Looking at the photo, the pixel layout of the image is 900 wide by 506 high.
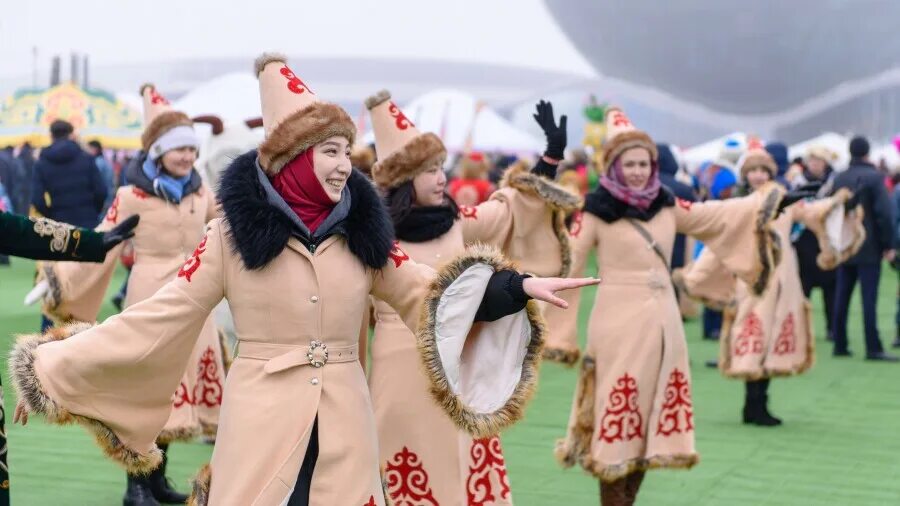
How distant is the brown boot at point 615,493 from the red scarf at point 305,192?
105 inches

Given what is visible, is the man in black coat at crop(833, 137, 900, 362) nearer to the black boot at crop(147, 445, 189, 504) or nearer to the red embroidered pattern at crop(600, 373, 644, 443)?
the red embroidered pattern at crop(600, 373, 644, 443)

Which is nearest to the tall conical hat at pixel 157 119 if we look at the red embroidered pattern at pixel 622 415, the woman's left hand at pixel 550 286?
the red embroidered pattern at pixel 622 415

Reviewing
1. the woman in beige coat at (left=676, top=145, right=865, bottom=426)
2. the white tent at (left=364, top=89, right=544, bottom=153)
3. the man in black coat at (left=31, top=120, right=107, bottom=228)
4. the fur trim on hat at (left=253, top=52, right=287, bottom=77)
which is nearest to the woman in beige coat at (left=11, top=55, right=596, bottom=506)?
the fur trim on hat at (left=253, top=52, right=287, bottom=77)

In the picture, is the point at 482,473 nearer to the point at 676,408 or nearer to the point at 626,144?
the point at 676,408

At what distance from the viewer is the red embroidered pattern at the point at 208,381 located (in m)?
6.71

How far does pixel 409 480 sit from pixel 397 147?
4.34 ft

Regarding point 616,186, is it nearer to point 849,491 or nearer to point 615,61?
point 849,491

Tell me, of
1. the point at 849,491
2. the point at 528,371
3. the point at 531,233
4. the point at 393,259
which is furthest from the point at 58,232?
the point at 849,491

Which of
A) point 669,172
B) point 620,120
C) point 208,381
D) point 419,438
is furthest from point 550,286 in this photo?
point 669,172

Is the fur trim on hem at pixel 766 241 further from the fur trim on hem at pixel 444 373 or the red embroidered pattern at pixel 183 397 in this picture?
the fur trim on hem at pixel 444 373

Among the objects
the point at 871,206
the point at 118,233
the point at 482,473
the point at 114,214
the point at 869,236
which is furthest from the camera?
the point at 871,206

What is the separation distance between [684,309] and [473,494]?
993 centimetres

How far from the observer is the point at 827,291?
13.2 m

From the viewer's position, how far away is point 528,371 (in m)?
4.11
